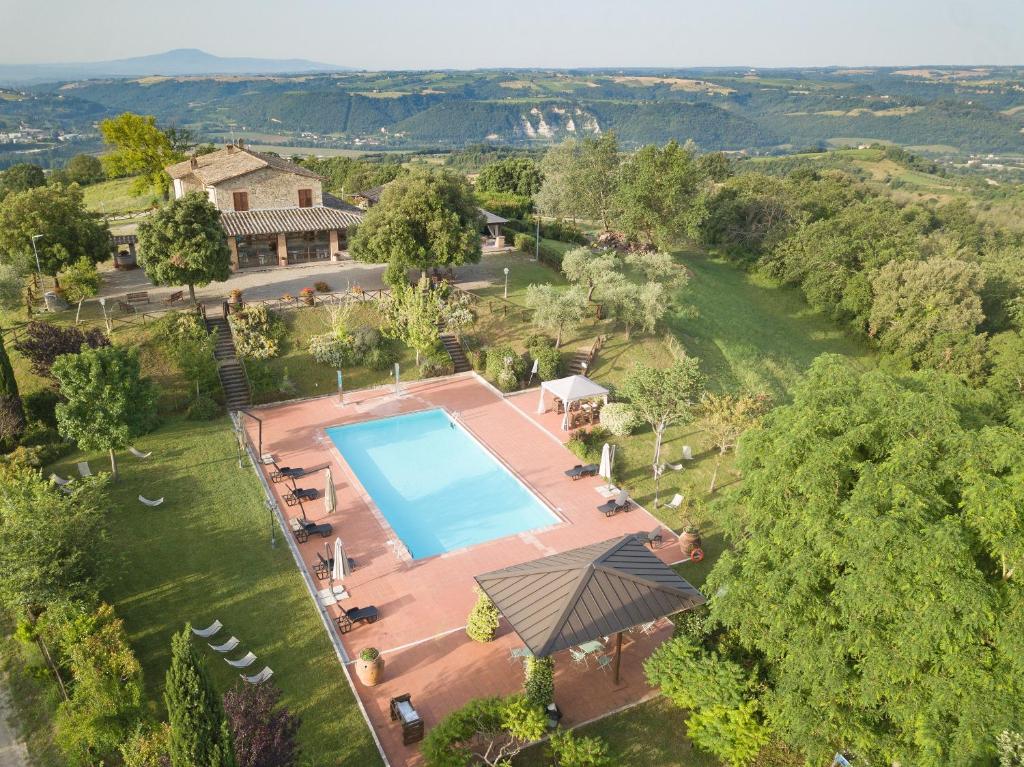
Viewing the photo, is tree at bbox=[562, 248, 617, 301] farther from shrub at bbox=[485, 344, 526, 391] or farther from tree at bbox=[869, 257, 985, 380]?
tree at bbox=[869, 257, 985, 380]

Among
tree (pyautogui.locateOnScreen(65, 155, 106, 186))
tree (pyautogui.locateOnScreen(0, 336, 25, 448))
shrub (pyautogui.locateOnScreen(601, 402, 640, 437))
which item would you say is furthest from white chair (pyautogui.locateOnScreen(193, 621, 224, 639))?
tree (pyautogui.locateOnScreen(65, 155, 106, 186))

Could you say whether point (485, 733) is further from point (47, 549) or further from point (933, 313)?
point (933, 313)

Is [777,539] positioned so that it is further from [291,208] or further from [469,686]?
[291,208]

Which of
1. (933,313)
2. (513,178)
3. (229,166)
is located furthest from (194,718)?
(513,178)

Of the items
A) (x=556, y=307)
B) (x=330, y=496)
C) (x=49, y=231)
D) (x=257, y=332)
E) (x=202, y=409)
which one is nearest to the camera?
(x=330, y=496)

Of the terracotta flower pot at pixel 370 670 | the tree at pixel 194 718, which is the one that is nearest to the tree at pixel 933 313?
the terracotta flower pot at pixel 370 670
